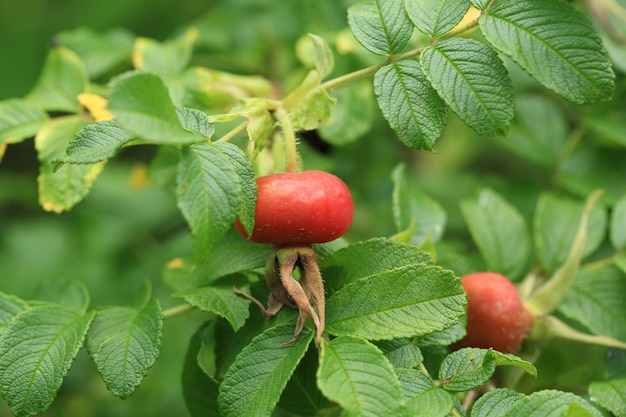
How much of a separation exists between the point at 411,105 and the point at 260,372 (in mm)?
523

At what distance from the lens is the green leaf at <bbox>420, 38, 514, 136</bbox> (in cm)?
128

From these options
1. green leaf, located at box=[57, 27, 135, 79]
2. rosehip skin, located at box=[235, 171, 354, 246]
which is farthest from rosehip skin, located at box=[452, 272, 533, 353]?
green leaf, located at box=[57, 27, 135, 79]

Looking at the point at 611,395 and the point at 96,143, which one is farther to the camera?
the point at 611,395

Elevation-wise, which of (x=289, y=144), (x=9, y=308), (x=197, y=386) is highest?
(x=289, y=144)

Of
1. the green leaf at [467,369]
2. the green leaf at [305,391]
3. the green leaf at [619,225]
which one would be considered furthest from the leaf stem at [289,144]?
the green leaf at [619,225]

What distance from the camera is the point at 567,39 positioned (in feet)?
4.21

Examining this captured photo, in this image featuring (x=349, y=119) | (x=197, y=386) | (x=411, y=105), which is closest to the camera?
(x=411, y=105)

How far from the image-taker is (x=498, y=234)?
5.99ft

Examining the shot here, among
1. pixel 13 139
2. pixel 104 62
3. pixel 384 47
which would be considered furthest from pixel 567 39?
pixel 104 62

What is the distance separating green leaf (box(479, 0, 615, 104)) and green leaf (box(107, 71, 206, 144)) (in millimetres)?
570

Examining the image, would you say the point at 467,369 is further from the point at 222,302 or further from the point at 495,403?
the point at 222,302

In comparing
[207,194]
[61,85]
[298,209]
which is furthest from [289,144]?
[61,85]

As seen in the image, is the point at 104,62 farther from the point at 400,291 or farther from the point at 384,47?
the point at 400,291

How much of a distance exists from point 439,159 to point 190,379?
7.13 ft
